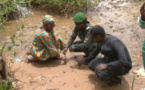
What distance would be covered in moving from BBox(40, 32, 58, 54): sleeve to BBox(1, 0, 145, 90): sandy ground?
322mm

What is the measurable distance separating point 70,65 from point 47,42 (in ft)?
2.14

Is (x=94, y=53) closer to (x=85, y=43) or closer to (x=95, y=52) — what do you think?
(x=95, y=52)

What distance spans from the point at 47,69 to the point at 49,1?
10.7 ft

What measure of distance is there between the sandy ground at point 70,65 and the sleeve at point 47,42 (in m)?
0.32

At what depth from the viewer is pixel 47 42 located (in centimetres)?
350

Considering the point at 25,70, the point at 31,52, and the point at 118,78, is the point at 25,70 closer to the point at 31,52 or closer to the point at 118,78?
the point at 31,52

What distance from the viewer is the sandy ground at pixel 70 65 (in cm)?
298

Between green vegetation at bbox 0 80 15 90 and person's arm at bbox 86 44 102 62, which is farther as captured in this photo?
person's arm at bbox 86 44 102 62

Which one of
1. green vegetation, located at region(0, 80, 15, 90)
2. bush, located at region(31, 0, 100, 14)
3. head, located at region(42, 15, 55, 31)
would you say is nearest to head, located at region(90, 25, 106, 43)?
head, located at region(42, 15, 55, 31)

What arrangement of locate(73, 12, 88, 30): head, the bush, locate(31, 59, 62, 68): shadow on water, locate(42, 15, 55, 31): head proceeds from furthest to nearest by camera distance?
the bush → locate(31, 59, 62, 68): shadow on water → locate(42, 15, 55, 31): head → locate(73, 12, 88, 30): head

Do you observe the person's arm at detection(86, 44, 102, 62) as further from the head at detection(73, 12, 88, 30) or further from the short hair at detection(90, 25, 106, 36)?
the head at detection(73, 12, 88, 30)

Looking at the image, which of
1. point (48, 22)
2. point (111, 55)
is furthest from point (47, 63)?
point (111, 55)

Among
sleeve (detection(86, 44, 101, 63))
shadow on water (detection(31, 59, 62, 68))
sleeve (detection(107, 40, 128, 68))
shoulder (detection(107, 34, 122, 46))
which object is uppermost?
shoulder (detection(107, 34, 122, 46))

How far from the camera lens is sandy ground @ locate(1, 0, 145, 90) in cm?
298
